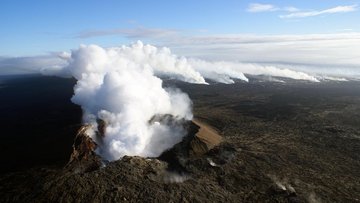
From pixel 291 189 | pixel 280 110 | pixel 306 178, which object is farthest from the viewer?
pixel 280 110

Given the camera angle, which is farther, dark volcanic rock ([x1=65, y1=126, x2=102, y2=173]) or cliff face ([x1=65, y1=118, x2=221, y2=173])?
cliff face ([x1=65, y1=118, x2=221, y2=173])

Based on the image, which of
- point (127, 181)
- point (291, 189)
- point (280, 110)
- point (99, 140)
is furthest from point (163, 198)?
point (280, 110)

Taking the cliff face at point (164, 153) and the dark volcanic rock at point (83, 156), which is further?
the cliff face at point (164, 153)

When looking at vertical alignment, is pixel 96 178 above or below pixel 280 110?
above

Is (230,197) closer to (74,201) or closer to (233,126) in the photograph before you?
(74,201)

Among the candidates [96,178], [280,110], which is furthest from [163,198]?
[280,110]

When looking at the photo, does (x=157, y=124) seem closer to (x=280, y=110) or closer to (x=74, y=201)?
(x=74, y=201)

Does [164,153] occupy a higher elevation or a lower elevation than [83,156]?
lower

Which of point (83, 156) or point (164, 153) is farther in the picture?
point (164, 153)

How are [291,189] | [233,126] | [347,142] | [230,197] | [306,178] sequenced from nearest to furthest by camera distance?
[230,197]
[291,189]
[306,178]
[347,142]
[233,126]

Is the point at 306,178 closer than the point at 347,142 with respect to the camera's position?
Yes
